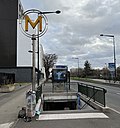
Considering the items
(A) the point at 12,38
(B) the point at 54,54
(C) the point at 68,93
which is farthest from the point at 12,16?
(C) the point at 68,93

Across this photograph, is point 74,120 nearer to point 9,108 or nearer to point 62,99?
point 9,108

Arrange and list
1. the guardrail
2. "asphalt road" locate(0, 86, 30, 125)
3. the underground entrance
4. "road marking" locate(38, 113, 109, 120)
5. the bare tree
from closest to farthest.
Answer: "road marking" locate(38, 113, 109, 120) → "asphalt road" locate(0, 86, 30, 125) → the guardrail → the underground entrance → the bare tree

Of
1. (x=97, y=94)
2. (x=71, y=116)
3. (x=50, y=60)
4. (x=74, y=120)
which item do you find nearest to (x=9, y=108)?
(x=97, y=94)

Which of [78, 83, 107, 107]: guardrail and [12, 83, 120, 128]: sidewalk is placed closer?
[12, 83, 120, 128]: sidewalk

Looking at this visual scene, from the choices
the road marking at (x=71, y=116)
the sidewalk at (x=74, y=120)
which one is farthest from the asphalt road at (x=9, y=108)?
the road marking at (x=71, y=116)

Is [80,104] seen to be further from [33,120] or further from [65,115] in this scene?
[33,120]

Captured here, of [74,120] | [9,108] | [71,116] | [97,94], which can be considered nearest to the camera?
[74,120]

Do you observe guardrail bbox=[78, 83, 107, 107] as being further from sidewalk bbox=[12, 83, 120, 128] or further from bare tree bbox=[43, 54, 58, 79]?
bare tree bbox=[43, 54, 58, 79]

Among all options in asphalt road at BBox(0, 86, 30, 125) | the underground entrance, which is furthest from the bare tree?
asphalt road at BBox(0, 86, 30, 125)

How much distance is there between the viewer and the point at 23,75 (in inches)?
2584

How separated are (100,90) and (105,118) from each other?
2.97 meters

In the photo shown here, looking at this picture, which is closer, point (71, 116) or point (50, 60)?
point (71, 116)

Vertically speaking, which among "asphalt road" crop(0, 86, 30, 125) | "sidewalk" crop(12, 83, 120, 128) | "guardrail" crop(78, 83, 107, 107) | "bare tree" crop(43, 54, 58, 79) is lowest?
"asphalt road" crop(0, 86, 30, 125)

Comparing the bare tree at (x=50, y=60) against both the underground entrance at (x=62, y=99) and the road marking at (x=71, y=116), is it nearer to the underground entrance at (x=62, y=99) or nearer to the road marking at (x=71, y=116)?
the underground entrance at (x=62, y=99)
